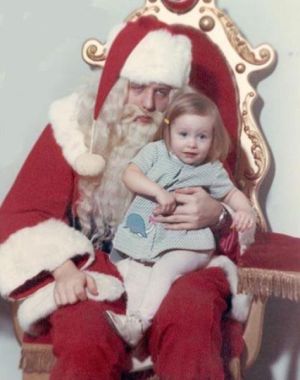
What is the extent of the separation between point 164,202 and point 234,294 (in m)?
0.15

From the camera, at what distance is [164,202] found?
104cm

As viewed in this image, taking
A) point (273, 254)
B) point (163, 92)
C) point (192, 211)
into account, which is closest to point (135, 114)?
point (163, 92)

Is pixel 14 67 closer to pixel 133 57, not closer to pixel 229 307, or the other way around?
pixel 133 57

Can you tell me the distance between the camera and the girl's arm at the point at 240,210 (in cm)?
107

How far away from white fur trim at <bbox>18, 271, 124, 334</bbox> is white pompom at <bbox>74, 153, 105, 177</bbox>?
0.13m

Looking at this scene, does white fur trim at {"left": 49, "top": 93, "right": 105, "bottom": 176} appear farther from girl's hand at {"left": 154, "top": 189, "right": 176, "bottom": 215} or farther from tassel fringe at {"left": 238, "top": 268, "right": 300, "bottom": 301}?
tassel fringe at {"left": 238, "top": 268, "right": 300, "bottom": 301}

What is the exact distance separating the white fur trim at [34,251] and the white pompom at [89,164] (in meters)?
0.08

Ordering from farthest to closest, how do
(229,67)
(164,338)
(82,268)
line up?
(229,67) → (82,268) → (164,338)

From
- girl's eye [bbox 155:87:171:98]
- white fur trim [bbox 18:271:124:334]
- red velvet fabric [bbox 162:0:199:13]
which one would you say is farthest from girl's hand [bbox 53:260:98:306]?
red velvet fabric [bbox 162:0:199:13]

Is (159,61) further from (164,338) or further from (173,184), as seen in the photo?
(164,338)

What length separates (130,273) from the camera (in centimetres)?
106

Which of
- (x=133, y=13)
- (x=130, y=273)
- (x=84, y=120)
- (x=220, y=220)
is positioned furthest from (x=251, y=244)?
(x=133, y=13)

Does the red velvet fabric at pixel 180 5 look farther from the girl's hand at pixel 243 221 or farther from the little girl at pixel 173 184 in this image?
the girl's hand at pixel 243 221

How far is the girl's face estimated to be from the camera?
1.05 meters
